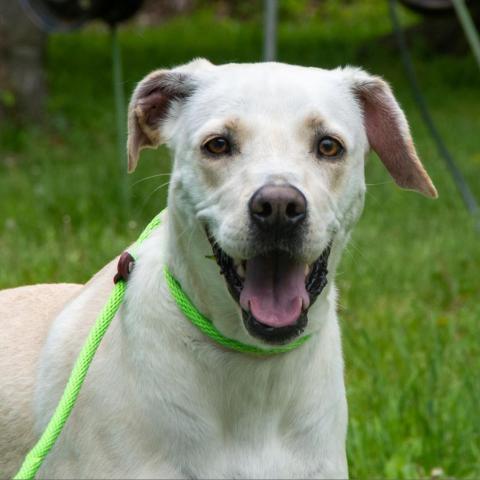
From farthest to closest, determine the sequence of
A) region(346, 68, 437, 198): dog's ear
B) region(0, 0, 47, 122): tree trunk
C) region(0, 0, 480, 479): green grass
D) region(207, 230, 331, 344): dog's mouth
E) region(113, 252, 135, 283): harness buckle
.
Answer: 1. region(0, 0, 47, 122): tree trunk
2. region(0, 0, 480, 479): green grass
3. region(346, 68, 437, 198): dog's ear
4. region(113, 252, 135, 283): harness buckle
5. region(207, 230, 331, 344): dog's mouth

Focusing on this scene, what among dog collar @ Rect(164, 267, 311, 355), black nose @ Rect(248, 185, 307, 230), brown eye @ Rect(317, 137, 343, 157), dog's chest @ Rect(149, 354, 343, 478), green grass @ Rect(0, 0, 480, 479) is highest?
brown eye @ Rect(317, 137, 343, 157)

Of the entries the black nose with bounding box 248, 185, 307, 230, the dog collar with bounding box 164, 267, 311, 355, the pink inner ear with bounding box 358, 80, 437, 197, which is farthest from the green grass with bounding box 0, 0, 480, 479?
the black nose with bounding box 248, 185, 307, 230

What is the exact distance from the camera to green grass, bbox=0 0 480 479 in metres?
4.55

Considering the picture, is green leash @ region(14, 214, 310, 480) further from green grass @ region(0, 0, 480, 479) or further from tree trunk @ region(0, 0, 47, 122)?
tree trunk @ region(0, 0, 47, 122)

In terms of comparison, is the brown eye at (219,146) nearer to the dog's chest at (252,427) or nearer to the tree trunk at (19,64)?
the dog's chest at (252,427)

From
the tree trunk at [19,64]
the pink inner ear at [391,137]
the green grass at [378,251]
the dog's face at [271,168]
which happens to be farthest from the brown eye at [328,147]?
the tree trunk at [19,64]

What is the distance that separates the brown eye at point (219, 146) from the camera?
324 centimetres

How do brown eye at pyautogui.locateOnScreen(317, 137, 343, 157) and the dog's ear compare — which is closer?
brown eye at pyautogui.locateOnScreen(317, 137, 343, 157)

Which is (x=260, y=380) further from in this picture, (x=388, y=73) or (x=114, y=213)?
(x=388, y=73)

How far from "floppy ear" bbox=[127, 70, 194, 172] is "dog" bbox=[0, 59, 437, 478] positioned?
38 millimetres

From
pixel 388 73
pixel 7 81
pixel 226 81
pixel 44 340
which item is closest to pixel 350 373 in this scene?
pixel 44 340

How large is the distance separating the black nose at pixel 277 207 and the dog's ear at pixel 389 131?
0.68 meters

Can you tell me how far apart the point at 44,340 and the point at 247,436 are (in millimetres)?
848

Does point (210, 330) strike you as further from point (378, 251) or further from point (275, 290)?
point (378, 251)
